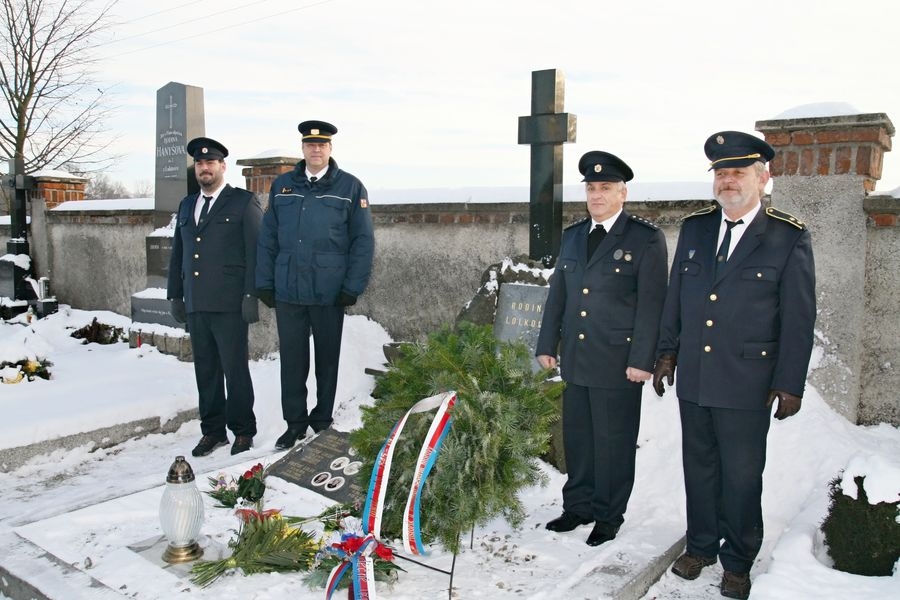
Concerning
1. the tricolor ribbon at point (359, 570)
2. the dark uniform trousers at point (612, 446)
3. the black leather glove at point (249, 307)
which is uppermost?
the black leather glove at point (249, 307)

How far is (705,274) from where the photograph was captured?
3.24 metres

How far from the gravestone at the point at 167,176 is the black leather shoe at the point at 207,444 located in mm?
3281

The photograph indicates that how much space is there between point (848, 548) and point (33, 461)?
493cm

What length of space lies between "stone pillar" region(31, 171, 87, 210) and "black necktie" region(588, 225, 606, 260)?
10759mm

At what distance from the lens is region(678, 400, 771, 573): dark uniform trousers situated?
123 inches

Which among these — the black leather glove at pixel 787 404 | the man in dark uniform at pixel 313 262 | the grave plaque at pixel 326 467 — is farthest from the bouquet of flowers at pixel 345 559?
the man in dark uniform at pixel 313 262

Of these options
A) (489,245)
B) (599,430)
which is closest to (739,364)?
(599,430)

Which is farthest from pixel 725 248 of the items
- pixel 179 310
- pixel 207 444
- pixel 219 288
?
pixel 179 310

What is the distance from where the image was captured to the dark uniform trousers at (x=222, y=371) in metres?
5.11

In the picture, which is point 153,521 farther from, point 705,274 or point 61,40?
point 61,40

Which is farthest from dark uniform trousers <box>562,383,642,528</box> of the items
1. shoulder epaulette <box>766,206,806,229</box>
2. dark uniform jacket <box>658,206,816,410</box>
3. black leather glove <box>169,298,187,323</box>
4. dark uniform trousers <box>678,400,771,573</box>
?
black leather glove <box>169,298,187,323</box>

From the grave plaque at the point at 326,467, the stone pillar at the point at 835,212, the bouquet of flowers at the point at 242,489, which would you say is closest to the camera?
the bouquet of flowers at the point at 242,489

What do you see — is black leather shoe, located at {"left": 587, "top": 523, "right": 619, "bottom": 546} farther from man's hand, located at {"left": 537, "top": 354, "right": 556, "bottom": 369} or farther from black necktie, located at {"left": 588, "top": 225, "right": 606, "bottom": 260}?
black necktie, located at {"left": 588, "top": 225, "right": 606, "bottom": 260}

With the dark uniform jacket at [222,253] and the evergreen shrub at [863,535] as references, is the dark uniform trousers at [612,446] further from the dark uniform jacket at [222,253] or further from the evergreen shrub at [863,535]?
the dark uniform jacket at [222,253]
